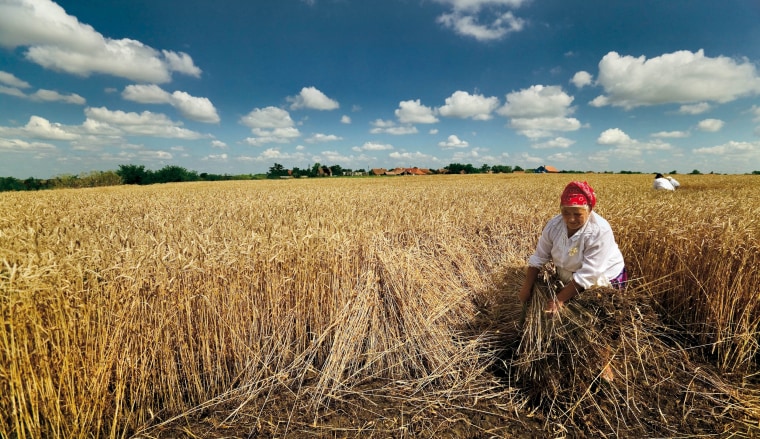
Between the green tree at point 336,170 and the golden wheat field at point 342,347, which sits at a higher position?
the green tree at point 336,170

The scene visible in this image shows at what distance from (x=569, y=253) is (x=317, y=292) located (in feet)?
8.51

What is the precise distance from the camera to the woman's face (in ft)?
9.63

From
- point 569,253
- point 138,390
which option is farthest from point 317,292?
point 569,253

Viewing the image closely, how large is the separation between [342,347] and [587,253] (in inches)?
101

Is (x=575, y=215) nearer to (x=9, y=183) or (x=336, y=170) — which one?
(x=9, y=183)

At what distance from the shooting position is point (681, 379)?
3027 mm

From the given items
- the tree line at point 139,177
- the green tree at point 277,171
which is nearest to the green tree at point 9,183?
the tree line at point 139,177

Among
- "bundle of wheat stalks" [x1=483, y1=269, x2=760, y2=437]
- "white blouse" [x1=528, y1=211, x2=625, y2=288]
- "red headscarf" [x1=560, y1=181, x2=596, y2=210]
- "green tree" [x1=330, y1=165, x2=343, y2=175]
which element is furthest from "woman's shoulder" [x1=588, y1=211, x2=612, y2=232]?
"green tree" [x1=330, y1=165, x2=343, y2=175]

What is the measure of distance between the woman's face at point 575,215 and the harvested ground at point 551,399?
2.11 ft

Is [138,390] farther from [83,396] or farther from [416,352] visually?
[416,352]

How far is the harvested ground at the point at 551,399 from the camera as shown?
8.29 feet

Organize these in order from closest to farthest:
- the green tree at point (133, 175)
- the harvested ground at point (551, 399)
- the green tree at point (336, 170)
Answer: the harvested ground at point (551, 399), the green tree at point (133, 175), the green tree at point (336, 170)

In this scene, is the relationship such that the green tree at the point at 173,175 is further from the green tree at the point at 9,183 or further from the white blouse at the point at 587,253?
the white blouse at the point at 587,253

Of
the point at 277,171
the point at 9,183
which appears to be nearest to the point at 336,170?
the point at 277,171
